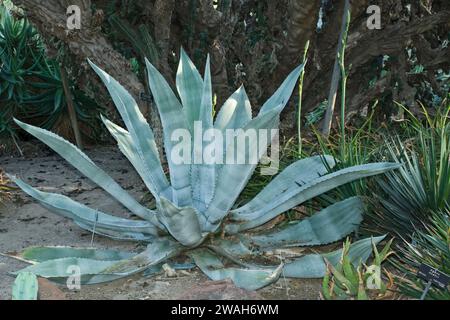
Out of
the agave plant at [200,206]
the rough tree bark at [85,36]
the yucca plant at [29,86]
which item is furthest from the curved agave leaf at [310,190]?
the yucca plant at [29,86]

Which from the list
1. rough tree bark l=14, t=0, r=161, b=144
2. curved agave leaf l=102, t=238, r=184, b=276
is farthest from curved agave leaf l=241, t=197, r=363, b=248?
rough tree bark l=14, t=0, r=161, b=144

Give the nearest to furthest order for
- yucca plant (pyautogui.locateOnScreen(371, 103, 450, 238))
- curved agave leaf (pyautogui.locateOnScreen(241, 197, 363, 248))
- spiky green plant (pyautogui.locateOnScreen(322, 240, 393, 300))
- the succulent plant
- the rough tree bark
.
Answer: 1. the succulent plant
2. spiky green plant (pyautogui.locateOnScreen(322, 240, 393, 300))
3. yucca plant (pyautogui.locateOnScreen(371, 103, 450, 238))
4. curved agave leaf (pyautogui.locateOnScreen(241, 197, 363, 248))
5. the rough tree bark

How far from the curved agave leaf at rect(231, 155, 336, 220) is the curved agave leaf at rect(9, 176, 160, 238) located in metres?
0.55

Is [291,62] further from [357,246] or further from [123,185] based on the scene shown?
[357,246]

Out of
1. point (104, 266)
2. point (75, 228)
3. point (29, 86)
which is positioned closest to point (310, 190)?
point (104, 266)

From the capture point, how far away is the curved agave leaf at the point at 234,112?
3.53m

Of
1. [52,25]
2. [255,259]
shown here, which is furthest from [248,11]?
[255,259]

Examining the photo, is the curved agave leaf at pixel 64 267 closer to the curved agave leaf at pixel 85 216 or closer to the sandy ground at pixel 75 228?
the sandy ground at pixel 75 228

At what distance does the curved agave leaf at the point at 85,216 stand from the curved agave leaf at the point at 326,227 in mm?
676

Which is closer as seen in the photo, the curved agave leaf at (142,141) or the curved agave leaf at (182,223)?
the curved agave leaf at (182,223)

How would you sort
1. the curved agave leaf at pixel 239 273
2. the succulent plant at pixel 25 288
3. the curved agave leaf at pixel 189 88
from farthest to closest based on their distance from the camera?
the curved agave leaf at pixel 189 88 → the curved agave leaf at pixel 239 273 → the succulent plant at pixel 25 288

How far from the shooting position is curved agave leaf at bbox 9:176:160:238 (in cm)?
346

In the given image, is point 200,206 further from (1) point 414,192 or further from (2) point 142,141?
(1) point 414,192

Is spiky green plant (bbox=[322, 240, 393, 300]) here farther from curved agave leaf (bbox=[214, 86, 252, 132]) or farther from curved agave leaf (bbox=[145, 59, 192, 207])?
curved agave leaf (bbox=[214, 86, 252, 132])
